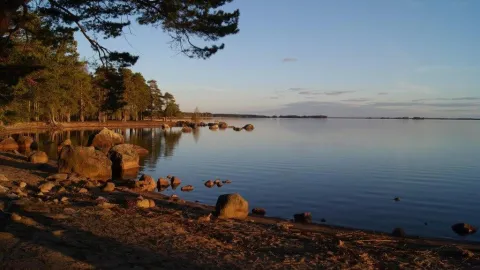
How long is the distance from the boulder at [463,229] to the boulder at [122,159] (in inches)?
738

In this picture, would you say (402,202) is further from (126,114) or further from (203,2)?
(126,114)

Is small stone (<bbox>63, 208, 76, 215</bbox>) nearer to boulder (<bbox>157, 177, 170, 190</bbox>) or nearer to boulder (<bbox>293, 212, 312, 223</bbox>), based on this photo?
boulder (<bbox>293, 212, 312, 223</bbox>)

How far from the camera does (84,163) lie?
2156cm

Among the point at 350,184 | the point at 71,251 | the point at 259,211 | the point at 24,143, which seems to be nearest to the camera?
the point at 71,251

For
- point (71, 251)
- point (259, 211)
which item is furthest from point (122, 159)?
point (71, 251)

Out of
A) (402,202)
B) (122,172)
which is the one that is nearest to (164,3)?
(402,202)

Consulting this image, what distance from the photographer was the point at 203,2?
1178 cm

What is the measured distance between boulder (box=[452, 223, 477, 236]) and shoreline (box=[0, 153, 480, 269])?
1.62 metres

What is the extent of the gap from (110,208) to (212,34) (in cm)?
638

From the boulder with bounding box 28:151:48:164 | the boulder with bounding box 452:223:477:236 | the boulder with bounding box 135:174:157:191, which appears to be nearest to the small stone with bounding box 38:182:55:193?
the boulder with bounding box 135:174:157:191

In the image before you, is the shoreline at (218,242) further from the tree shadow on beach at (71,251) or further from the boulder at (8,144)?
the boulder at (8,144)

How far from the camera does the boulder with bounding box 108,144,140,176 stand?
25344 millimetres

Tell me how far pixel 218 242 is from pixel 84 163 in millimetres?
14841

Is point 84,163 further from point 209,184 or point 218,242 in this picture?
point 218,242
